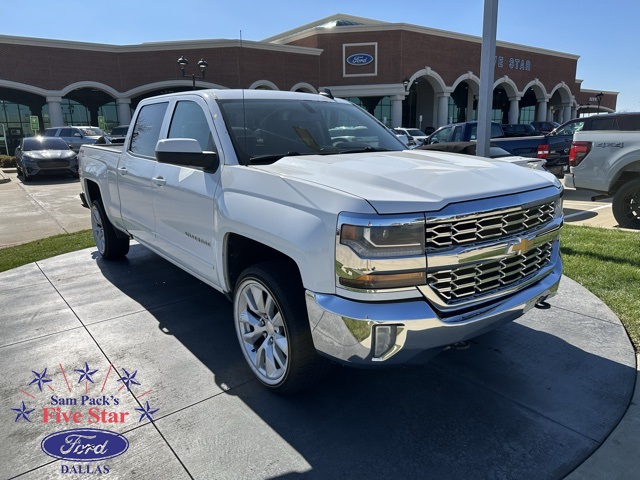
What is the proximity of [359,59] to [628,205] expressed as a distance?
35370mm

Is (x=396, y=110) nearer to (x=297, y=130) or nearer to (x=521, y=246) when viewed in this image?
(x=297, y=130)

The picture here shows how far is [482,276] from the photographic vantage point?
266 cm

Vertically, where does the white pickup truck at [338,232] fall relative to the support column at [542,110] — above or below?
below

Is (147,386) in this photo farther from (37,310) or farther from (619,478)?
(619,478)

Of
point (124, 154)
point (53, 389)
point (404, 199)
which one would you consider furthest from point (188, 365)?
point (124, 154)

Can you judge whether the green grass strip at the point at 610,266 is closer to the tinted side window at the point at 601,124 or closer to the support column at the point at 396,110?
the tinted side window at the point at 601,124

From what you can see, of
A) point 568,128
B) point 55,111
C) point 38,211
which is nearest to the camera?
point 38,211

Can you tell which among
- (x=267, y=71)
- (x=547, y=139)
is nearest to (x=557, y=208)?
(x=547, y=139)

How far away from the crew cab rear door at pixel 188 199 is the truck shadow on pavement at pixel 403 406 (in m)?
0.71

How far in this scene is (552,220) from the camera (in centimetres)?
312

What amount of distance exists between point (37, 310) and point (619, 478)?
16.2 feet

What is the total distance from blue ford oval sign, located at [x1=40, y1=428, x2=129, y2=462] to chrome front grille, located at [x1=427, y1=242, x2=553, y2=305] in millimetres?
1975

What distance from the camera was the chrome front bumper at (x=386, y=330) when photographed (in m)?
2.37

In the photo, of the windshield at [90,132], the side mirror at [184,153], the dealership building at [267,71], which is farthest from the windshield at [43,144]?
the side mirror at [184,153]
